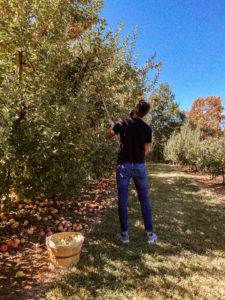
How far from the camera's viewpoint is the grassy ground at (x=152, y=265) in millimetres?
2332

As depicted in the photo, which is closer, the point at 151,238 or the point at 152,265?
the point at 152,265

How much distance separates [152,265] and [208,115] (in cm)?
3942

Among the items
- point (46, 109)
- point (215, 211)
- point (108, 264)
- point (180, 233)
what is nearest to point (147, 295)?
point (108, 264)

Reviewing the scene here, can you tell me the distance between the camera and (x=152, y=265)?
9.47ft

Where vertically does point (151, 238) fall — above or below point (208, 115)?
below

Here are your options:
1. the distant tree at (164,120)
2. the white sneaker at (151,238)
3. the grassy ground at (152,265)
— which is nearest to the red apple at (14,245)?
the grassy ground at (152,265)

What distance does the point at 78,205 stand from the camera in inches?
210

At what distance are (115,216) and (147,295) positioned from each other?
2.58m

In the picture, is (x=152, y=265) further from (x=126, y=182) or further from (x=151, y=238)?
(x=126, y=182)

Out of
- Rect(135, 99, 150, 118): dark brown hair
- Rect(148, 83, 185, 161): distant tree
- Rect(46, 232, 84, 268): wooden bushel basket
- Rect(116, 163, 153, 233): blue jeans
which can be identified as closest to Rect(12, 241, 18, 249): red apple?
Rect(46, 232, 84, 268): wooden bushel basket

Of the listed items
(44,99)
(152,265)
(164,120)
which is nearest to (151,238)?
(152,265)

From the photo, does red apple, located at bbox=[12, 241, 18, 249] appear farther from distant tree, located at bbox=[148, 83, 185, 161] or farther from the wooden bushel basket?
distant tree, located at bbox=[148, 83, 185, 161]

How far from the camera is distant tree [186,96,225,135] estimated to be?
35.5 metres

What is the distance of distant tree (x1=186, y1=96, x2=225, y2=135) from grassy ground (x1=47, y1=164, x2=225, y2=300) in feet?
113
